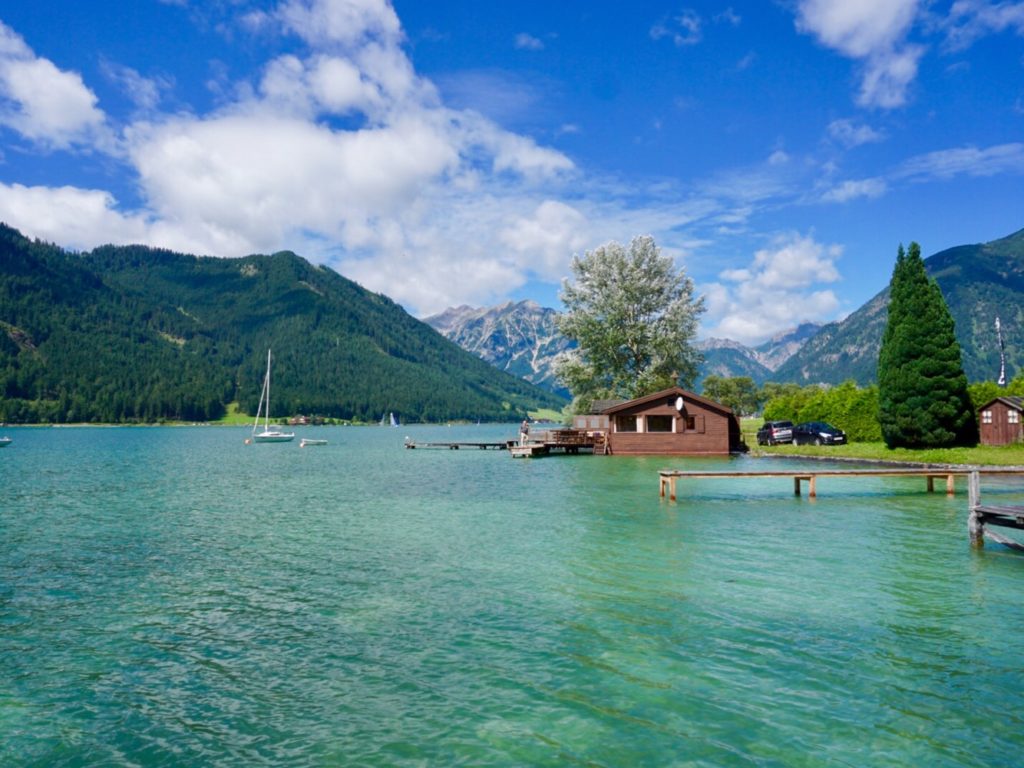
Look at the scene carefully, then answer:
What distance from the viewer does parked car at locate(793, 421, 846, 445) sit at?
60000mm

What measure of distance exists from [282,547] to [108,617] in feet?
25.5

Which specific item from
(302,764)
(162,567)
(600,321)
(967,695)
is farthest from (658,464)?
(302,764)

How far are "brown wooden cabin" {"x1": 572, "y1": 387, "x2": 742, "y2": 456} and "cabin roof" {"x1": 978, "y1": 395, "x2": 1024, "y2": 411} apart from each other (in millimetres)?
20082

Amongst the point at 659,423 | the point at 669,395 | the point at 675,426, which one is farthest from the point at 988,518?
the point at 659,423

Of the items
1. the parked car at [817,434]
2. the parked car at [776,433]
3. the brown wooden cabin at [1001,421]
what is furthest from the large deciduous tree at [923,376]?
the parked car at [776,433]

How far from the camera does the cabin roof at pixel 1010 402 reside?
153 ft

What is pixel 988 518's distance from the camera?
21688 millimetres

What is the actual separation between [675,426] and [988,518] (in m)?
41.7

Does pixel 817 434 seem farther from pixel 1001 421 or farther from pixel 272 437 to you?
pixel 272 437

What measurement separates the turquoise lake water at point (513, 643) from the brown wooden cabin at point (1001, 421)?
2550 cm

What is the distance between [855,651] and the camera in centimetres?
1204

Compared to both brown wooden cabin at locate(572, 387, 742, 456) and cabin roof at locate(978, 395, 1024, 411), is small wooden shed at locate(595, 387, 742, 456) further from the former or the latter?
cabin roof at locate(978, 395, 1024, 411)

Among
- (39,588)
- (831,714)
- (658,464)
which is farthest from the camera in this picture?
(658,464)

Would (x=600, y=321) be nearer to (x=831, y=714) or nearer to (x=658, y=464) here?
(x=658, y=464)
